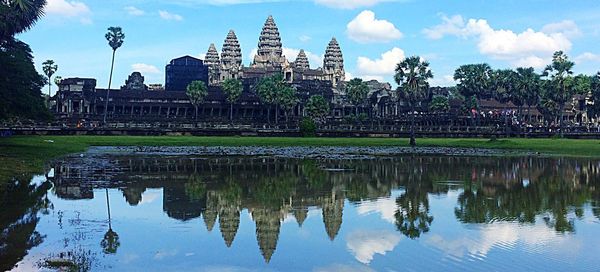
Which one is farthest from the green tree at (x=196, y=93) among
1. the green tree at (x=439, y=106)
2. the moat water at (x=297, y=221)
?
the moat water at (x=297, y=221)

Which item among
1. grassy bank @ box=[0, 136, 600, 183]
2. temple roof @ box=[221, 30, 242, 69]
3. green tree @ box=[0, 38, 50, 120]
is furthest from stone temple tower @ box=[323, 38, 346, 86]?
green tree @ box=[0, 38, 50, 120]

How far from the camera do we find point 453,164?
4200 cm

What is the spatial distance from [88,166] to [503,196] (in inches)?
850

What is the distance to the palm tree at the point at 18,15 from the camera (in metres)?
35.7

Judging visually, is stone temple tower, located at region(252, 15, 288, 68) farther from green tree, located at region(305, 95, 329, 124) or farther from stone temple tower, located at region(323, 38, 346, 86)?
green tree, located at region(305, 95, 329, 124)

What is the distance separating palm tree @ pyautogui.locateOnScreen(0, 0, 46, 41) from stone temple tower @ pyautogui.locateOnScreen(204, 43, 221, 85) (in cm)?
12327

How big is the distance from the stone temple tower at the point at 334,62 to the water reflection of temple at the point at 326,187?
130695mm

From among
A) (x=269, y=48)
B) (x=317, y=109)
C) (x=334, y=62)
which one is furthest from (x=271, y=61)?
(x=317, y=109)

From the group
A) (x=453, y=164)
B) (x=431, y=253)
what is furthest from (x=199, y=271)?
(x=453, y=164)

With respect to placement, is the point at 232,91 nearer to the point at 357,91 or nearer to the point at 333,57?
the point at 357,91

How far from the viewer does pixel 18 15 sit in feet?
127

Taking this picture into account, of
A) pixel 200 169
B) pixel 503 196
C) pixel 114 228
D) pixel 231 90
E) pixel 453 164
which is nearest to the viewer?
pixel 114 228

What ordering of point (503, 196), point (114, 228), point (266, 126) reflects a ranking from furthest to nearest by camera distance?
1. point (266, 126)
2. point (503, 196)
3. point (114, 228)

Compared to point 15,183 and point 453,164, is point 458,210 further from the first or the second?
point 453,164
